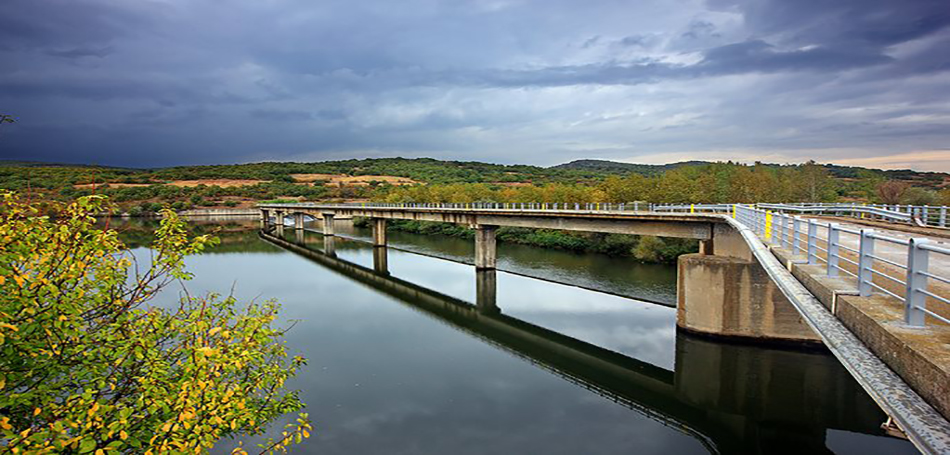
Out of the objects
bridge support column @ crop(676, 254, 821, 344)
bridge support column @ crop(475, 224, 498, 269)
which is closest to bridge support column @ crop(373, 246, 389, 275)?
bridge support column @ crop(475, 224, 498, 269)

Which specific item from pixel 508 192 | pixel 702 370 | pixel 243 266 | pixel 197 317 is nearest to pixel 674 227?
pixel 702 370

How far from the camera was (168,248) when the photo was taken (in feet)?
22.7

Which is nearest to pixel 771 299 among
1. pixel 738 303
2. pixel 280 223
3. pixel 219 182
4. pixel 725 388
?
pixel 738 303

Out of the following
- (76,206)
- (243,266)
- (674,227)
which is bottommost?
(243,266)

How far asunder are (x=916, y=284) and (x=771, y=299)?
19216 mm

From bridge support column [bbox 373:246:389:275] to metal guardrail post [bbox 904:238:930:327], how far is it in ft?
145

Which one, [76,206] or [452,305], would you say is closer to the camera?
[76,206]

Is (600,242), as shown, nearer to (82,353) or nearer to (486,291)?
(486,291)

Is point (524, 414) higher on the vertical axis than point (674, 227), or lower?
lower

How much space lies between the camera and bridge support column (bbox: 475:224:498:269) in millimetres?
44500

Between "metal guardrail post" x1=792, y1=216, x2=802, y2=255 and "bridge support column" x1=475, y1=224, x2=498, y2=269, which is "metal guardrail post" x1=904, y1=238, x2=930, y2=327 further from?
"bridge support column" x1=475, y1=224, x2=498, y2=269

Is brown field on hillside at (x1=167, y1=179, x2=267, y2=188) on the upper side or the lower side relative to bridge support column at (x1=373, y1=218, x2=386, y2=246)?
upper

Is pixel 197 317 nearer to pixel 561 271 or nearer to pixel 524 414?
pixel 524 414

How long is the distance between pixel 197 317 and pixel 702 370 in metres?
19.3
